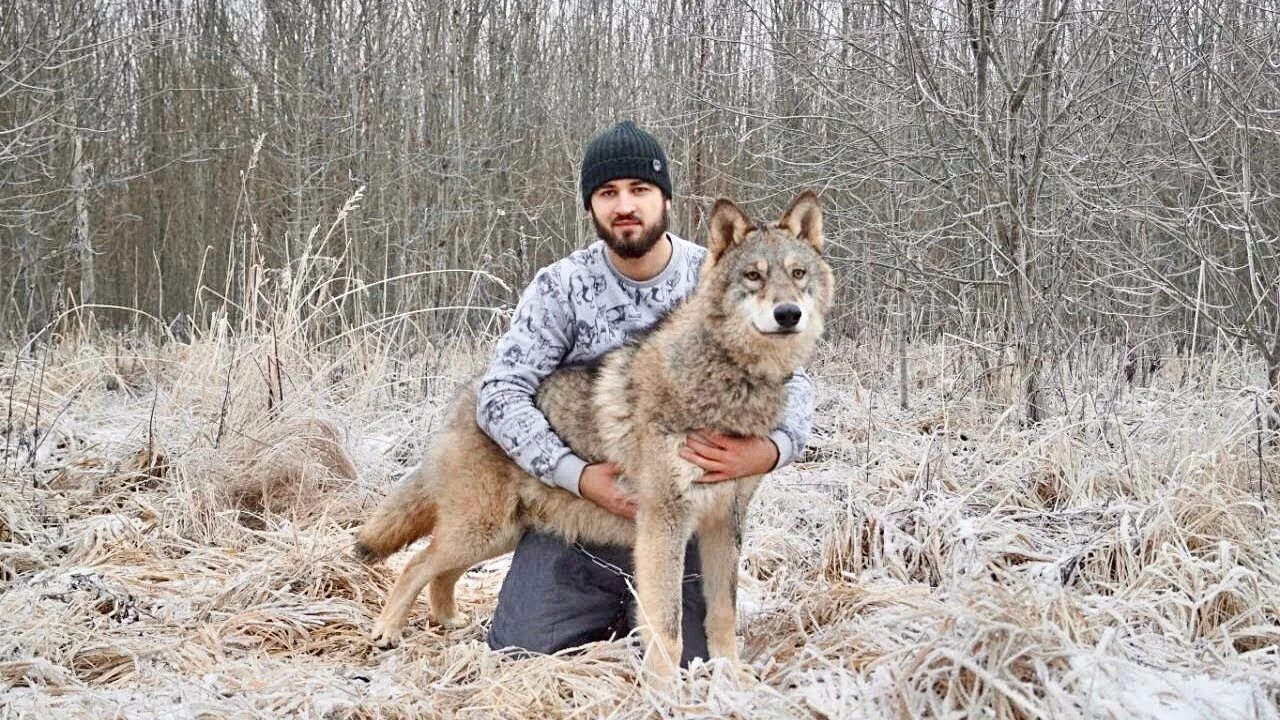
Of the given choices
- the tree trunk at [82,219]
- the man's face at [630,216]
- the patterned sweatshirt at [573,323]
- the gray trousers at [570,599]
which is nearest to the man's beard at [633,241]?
the man's face at [630,216]

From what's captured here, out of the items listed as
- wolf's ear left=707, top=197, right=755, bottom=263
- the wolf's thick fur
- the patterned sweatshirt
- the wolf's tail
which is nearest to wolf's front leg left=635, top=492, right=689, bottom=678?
the wolf's thick fur

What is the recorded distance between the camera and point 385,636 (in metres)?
3.52

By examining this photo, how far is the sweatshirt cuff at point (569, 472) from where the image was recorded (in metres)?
3.22

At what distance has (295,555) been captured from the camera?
406cm

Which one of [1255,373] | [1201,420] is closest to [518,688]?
[1201,420]

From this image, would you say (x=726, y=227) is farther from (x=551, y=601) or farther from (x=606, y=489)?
(x=551, y=601)

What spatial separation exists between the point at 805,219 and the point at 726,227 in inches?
11.5

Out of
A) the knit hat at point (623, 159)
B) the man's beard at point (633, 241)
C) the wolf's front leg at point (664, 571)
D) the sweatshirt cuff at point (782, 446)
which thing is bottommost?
the wolf's front leg at point (664, 571)

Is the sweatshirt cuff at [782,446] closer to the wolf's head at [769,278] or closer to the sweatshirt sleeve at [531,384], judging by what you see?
the wolf's head at [769,278]

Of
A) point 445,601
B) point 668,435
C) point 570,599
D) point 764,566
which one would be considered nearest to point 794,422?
point 668,435

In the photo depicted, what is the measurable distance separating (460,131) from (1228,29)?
8.30 meters

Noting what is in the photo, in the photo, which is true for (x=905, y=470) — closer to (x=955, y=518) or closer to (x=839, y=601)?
(x=955, y=518)

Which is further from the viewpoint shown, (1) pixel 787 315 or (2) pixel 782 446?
(2) pixel 782 446

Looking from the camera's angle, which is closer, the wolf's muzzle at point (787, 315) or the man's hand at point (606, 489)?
the wolf's muzzle at point (787, 315)
